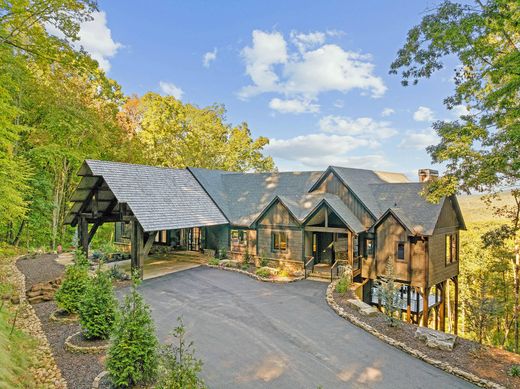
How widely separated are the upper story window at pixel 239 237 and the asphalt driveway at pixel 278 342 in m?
6.16

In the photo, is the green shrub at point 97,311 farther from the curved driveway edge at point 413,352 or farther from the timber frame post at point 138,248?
the curved driveway edge at point 413,352

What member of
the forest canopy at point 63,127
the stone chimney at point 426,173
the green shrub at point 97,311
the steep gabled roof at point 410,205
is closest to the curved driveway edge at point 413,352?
the steep gabled roof at point 410,205

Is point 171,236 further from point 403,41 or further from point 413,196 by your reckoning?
point 403,41

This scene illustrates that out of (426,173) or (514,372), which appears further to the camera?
(426,173)

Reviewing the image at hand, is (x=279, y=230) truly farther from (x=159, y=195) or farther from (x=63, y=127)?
(x=63, y=127)

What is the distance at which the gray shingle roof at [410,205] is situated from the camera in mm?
16750

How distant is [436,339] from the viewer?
9.55 metres

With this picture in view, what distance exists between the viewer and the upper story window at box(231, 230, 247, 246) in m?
21.5

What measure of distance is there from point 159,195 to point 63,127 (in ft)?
37.4

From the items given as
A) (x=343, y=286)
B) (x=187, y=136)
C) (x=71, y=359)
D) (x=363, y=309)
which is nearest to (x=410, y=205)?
(x=343, y=286)

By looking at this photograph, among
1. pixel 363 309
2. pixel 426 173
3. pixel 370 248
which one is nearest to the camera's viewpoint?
pixel 363 309

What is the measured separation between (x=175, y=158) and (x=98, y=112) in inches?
421

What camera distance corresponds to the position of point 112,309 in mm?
8938

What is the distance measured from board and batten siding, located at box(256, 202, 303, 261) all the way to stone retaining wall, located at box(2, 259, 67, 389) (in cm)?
1230
